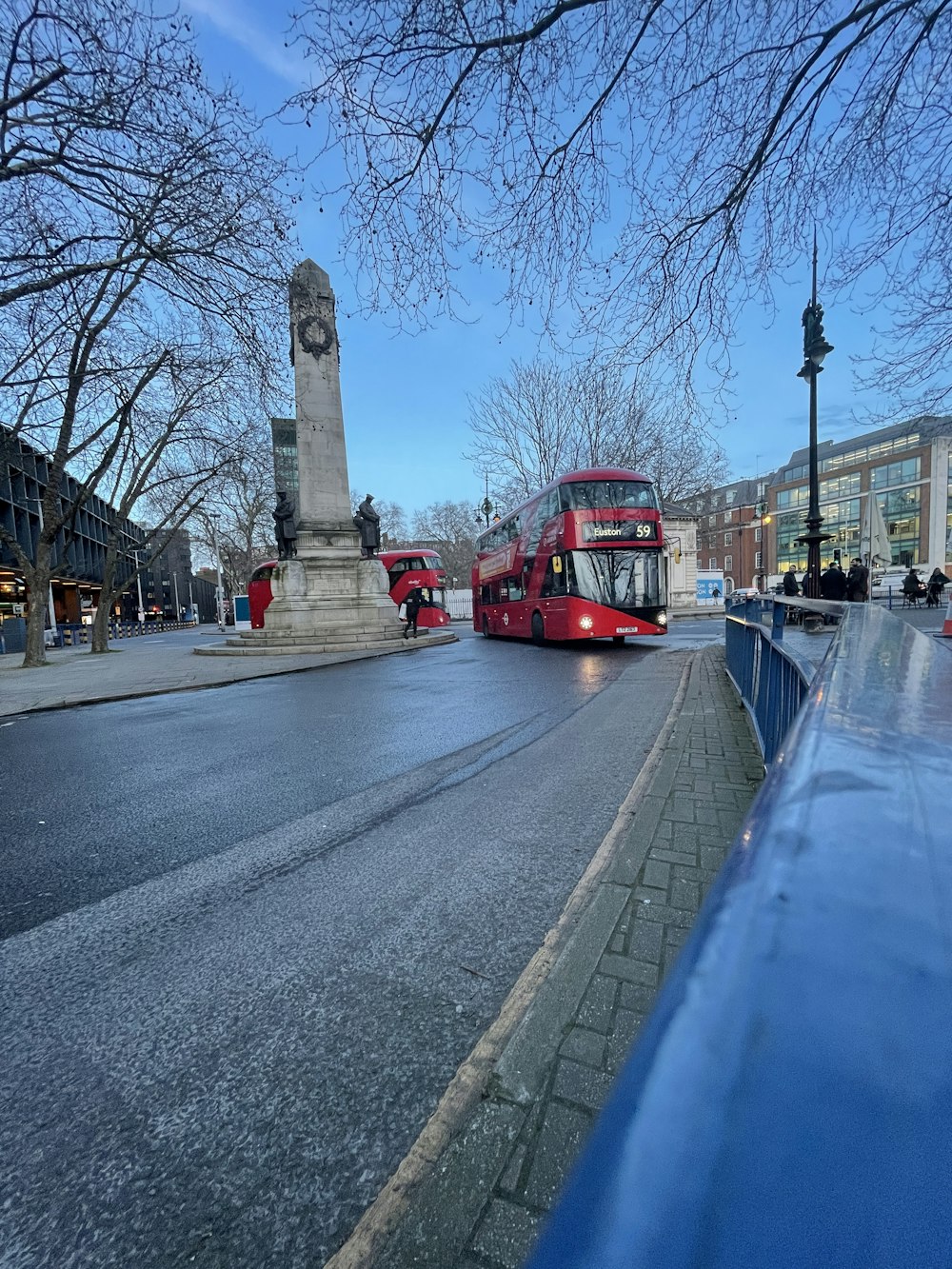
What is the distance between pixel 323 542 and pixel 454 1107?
17.8 meters

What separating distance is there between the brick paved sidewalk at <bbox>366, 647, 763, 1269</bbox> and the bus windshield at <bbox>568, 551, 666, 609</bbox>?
10451 millimetres

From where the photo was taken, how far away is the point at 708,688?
7934 millimetres

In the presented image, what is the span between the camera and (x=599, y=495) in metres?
13.6

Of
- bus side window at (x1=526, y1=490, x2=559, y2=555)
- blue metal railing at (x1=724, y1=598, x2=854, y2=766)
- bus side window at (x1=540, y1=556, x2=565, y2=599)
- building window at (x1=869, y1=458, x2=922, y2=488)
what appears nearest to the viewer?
blue metal railing at (x1=724, y1=598, x2=854, y2=766)

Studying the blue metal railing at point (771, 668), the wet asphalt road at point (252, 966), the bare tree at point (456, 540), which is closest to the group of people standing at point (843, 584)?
the blue metal railing at point (771, 668)

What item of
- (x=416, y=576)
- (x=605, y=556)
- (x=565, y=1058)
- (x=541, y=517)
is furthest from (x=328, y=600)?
(x=565, y=1058)

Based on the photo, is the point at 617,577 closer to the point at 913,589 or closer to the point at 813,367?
the point at 813,367

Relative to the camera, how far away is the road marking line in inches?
50.0

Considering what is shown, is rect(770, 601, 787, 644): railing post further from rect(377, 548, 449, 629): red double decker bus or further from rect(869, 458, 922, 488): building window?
rect(869, 458, 922, 488): building window

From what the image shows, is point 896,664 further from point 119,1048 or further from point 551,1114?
point 119,1048

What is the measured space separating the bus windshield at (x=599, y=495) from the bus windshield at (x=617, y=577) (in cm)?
109

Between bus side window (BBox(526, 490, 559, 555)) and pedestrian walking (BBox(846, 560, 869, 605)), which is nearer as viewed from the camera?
bus side window (BBox(526, 490, 559, 555))

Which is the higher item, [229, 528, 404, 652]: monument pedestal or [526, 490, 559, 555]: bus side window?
[526, 490, 559, 555]: bus side window

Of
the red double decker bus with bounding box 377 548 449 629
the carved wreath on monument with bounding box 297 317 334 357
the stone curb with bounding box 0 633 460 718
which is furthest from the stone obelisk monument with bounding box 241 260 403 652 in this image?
the red double decker bus with bounding box 377 548 449 629
